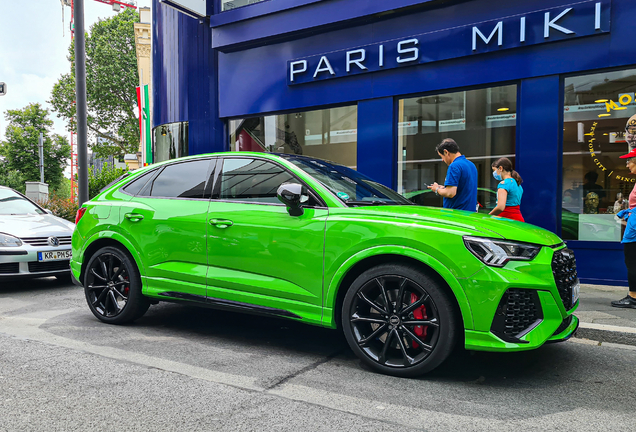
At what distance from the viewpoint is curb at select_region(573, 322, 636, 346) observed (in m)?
4.51

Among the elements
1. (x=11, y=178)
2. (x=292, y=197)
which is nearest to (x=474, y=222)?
(x=292, y=197)

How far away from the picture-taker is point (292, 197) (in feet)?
12.6

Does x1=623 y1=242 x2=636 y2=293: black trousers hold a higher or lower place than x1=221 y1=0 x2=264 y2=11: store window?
lower

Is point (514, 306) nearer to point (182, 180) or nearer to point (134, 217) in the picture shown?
point (182, 180)

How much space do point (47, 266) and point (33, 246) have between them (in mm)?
322

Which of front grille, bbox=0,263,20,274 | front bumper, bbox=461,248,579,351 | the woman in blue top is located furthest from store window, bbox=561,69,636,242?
front grille, bbox=0,263,20,274

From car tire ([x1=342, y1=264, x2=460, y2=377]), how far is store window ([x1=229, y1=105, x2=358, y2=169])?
612cm

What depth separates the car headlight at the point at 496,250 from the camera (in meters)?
3.26

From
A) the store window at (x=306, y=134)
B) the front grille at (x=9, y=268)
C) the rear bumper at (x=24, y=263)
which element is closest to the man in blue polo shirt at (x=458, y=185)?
the store window at (x=306, y=134)

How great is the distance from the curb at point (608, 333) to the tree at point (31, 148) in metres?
58.3

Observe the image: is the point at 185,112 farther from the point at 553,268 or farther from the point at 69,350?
the point at 553,268

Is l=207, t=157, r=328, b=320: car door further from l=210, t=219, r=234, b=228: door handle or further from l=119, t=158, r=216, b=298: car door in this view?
l=119, t=158, r=216, b=298: car door

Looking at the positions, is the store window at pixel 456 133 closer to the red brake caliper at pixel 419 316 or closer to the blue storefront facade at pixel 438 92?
the blue storefront facade at pixel 438 92

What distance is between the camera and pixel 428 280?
340 centimetres
